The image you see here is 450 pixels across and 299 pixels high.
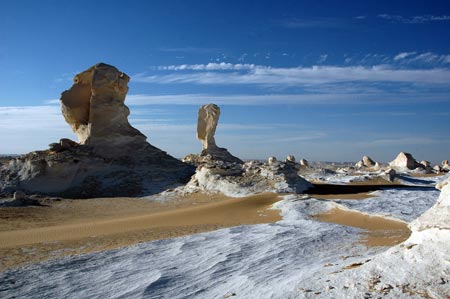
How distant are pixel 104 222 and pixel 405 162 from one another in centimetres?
4124

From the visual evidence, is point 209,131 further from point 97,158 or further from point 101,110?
point 97,158

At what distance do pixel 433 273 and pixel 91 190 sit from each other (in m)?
22.7

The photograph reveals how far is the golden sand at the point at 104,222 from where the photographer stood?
10375 mm

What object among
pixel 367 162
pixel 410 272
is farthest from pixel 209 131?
pixel 410 272

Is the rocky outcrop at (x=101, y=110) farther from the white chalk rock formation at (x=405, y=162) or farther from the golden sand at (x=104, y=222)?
the white chalk rock formation at (x=405, y=162)

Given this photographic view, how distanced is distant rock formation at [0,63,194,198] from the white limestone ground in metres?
15.9

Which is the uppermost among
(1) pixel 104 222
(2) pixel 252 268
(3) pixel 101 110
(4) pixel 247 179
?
(3) pixel 101 110

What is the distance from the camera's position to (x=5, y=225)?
15570mm

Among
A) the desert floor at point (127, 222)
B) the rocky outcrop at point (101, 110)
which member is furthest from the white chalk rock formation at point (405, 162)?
the rocky outcrop at point (101, 110)

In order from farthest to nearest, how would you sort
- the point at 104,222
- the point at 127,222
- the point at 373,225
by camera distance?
the point at 104,222 < the point at 127,222 < the point at 373,225

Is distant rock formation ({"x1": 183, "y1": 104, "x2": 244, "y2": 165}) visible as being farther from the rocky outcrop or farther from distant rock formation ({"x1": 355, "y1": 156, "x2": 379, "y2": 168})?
distant rock formation ({"x1": 355, "y1": 156, "x2": 379, "y2": 168})

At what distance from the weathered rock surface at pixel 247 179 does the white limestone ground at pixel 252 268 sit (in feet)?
31.6

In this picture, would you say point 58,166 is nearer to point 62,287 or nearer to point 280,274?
point 62,287

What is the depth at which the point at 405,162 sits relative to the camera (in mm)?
47281
